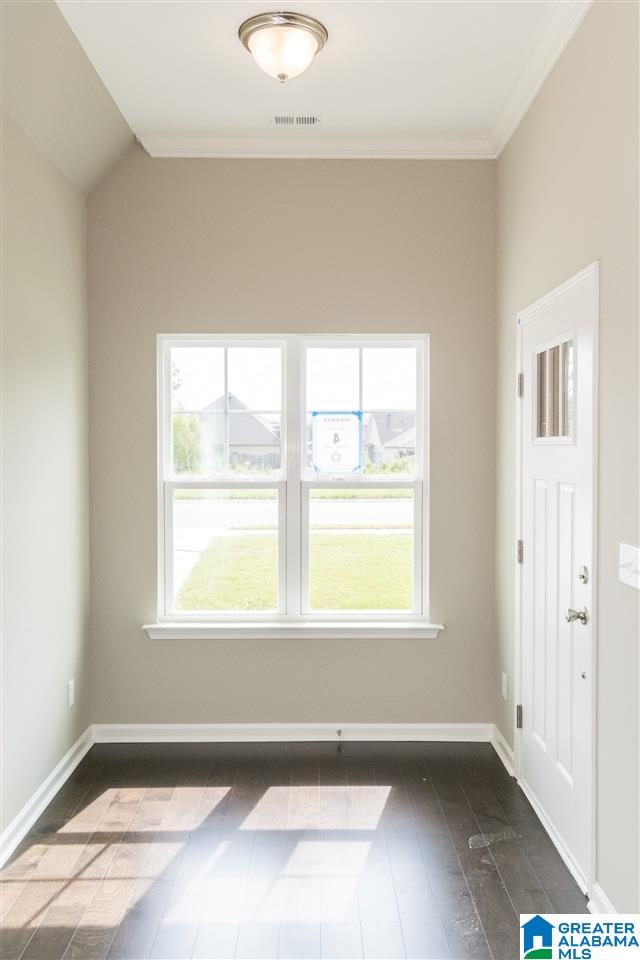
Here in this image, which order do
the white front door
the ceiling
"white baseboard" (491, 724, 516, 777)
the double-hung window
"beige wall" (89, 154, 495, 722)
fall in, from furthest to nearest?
the double-hung window, "beige wall" (89, 154, 495, 722), "white baseboard" (491, 724, 516, 777), the ceiling, the white front door

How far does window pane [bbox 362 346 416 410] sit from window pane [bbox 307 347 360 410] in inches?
2.1

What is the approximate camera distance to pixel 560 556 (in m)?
2.93

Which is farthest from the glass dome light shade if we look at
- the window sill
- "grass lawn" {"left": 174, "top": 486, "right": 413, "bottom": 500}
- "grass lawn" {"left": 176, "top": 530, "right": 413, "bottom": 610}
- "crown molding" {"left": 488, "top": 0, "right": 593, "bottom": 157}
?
the window sill

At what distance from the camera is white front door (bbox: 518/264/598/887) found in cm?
261

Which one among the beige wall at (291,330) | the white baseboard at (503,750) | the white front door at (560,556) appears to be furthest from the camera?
the beige wall at (291,330)

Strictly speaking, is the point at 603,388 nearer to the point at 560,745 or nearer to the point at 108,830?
the point at 560,745

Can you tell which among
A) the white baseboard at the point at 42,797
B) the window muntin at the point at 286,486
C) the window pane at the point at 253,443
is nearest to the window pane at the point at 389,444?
the window muntin at the point at 286,486

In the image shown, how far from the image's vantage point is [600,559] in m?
2.50

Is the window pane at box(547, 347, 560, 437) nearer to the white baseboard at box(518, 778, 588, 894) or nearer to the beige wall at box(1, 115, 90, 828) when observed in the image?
the white baseboard at box(518, 778, 588, 894)

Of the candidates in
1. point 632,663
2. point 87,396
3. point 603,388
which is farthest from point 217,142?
point 632,663

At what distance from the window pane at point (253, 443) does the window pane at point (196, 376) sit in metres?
0.15

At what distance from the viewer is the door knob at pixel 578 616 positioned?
104 inches

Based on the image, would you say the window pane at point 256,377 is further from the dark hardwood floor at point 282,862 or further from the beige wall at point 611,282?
the dark hardwood floor at point 282,862

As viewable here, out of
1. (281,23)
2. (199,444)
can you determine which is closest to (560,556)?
(199,444)
